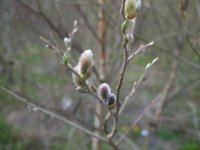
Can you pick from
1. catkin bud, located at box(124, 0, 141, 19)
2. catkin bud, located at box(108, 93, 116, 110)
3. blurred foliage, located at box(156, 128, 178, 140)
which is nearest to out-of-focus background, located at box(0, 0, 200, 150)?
blurred foliage, located at box(156, 128, 178, 140)

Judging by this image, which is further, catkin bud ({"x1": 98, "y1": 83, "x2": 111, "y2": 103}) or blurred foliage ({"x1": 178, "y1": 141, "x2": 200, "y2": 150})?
blurred foliage ({"x1": 178, "y1": 141, "x2": 200, "y2": 150})

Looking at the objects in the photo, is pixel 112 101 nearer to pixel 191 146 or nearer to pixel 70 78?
pixel 70 78

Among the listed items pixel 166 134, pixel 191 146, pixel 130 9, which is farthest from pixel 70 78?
pixel 166 134

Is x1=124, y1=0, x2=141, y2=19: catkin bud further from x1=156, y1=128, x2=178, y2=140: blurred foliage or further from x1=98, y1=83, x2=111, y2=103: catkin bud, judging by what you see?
x1=156, y1=128, x2=178, y2=140: blurred foliage

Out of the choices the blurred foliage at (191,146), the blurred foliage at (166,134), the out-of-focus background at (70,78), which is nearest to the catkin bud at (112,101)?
the out-of-focus background at (70,78)

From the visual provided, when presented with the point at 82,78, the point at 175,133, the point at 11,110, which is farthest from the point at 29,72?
the point at 82,78

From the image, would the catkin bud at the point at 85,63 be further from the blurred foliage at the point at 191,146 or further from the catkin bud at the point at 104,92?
the blurred foliage at the point at 191,146
